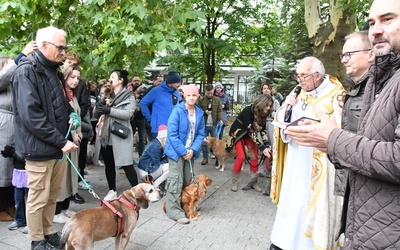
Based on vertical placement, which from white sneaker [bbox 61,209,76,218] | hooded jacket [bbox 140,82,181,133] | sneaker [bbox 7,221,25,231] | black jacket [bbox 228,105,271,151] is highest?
hooded jacket [bbox 140,82,181,133]

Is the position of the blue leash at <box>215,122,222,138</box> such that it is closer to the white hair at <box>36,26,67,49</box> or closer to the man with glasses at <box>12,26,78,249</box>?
the man with glasses at <box>12,26,78,249</box>

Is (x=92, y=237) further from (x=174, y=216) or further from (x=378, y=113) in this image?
(x=378, y=113)

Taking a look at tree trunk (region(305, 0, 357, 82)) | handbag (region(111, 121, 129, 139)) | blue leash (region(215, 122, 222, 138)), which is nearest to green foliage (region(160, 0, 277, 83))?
blue leash (region(215, 122, 222, 138))

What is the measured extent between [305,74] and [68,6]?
459 centimetres

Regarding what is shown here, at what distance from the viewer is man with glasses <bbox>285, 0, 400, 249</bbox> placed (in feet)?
4.24

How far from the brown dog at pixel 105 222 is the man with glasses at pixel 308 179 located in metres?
1.44

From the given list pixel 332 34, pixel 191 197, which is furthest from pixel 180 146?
pixel 332 34

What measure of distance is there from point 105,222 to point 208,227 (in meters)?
1.79

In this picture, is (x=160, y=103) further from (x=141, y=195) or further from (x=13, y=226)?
(x=13, y=226)

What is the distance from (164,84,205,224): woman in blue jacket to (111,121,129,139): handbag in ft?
2.62

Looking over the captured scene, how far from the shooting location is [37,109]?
2941 mm

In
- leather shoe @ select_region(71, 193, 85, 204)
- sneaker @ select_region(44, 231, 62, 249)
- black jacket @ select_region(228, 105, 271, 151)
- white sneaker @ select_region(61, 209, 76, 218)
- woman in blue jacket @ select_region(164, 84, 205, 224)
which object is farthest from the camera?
black jacket @ select_region(228, 105, 271, 151)

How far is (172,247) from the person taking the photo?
378 cm

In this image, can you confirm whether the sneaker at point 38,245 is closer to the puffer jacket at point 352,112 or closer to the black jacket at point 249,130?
the puffer jacket at point 352,112
